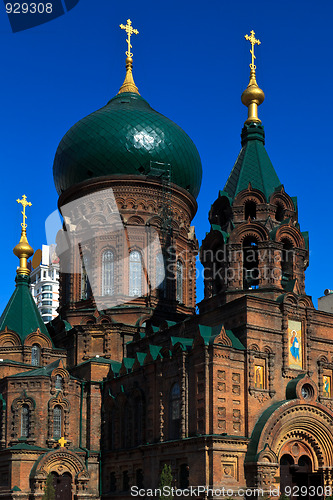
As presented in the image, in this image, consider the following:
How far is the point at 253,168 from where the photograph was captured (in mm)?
29156

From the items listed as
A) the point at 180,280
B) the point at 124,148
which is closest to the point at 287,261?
the point at 180,280

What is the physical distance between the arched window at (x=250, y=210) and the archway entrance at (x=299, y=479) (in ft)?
27.4

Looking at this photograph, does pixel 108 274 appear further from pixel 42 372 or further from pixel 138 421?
pixel 138 421

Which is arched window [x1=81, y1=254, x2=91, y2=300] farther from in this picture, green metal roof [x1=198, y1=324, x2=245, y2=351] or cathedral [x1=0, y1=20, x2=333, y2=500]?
green metal roof [x1=198, y1=324, x2=245, y2=351]

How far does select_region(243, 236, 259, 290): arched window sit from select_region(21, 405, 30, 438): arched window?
9.27 metres

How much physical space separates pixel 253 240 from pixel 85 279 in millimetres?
9709

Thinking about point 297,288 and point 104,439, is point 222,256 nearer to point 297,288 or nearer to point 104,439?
point 297,288

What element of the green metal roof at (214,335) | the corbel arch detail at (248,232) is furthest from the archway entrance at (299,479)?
the corbel arch detail at (248,232)

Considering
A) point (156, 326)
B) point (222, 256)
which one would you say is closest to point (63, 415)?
point (156, 326)

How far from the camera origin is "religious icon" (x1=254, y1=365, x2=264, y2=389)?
25.5m

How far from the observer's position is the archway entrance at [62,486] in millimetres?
28812

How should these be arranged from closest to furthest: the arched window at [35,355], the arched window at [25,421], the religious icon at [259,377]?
the religious icon at [259,377], the arched window at [25,421], the arched window at [35,355]

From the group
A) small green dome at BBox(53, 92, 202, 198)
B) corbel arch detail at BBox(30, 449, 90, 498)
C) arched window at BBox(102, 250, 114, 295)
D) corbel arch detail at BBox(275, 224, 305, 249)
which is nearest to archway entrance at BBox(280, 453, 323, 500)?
corbel arch detail at BBox(275, 224, 305, 249)

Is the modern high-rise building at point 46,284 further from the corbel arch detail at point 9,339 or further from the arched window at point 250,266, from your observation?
the arched window at point 250,266
